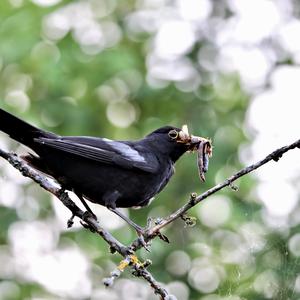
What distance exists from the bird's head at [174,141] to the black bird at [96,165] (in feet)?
0.06

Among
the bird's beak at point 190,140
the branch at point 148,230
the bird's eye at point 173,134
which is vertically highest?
the bird's eye at point 173,134

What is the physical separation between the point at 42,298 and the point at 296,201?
284 cm

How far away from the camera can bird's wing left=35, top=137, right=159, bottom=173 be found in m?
4.51

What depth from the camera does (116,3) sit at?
27.4 feet

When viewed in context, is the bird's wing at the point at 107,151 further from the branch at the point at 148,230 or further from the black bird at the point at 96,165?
the branch at the point at 148,230

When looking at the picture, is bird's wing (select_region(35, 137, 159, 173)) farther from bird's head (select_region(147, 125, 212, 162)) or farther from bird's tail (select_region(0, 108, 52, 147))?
bird's head (select_region(147, 125, 212, 162))

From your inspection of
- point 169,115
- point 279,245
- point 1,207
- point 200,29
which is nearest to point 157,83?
point 169,115

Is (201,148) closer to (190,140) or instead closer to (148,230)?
(190,140)

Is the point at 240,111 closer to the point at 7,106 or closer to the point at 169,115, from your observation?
the point at 169,115

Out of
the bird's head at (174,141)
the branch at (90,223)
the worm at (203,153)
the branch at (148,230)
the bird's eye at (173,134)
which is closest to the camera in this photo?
the branch at (148,230)

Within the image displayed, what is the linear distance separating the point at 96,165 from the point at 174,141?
0.89m

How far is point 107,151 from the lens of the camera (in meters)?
4.80

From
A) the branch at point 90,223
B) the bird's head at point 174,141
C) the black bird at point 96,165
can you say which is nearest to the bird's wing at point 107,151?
the black bird at point 96,165

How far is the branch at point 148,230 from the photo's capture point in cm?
330
